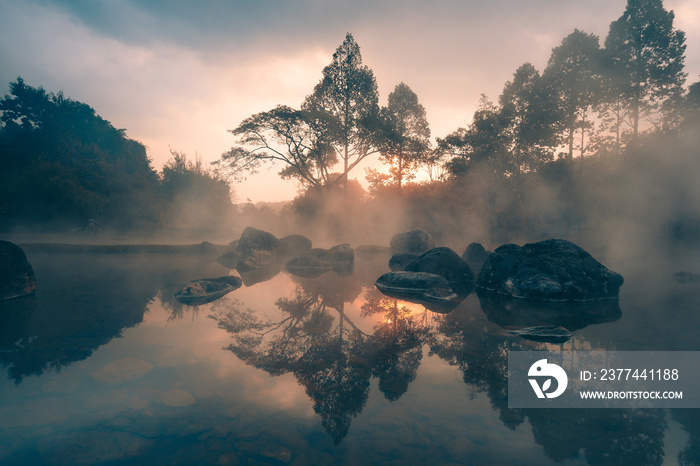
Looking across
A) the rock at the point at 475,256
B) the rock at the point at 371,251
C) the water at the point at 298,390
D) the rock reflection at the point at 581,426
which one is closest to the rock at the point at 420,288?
the water at the point at 298,390

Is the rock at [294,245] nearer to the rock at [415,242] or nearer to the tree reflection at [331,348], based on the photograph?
the rock at [415,242]

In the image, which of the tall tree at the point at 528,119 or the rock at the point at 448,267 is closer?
→ the rock at the point at 448,267

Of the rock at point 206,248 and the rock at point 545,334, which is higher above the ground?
the rock at point 206,248

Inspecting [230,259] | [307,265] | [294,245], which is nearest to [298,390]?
[307,265]

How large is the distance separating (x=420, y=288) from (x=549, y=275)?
3.51m

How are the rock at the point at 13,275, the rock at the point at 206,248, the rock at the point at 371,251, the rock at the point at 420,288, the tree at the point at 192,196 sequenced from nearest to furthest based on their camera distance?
the rock at the point at 13,275
the rock at the point at 420,288
the rock at the point at 206,248
the rock at the point at 371,251
the tree at the point at 192,196

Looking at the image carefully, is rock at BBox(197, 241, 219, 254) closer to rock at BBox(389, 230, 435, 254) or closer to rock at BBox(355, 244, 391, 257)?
rock at BBox(355, 244, 391, 257)

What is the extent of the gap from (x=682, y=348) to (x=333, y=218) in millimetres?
26534

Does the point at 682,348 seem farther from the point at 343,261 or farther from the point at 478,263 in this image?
the point at 343,261

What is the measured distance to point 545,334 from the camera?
5.06 m

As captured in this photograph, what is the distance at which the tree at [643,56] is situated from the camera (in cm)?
2283

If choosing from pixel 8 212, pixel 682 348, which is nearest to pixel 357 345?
pixel 682 348

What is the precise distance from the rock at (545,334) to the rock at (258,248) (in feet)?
40.5

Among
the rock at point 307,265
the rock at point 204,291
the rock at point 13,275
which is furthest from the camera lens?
the rock at point 307,265
